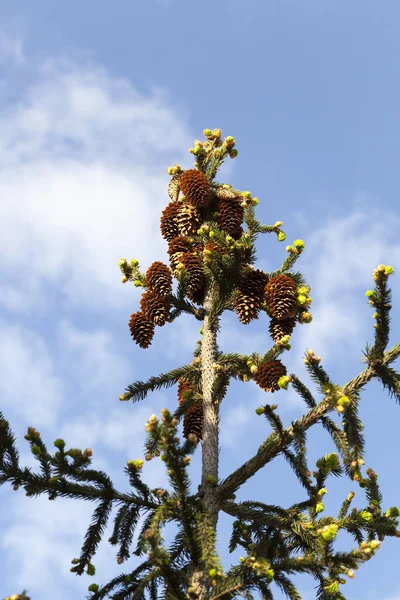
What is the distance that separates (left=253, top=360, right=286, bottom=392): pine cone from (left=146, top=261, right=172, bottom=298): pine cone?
70.7 inches

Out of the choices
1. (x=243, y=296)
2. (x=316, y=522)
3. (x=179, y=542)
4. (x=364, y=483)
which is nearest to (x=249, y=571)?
(x=179, y=542)

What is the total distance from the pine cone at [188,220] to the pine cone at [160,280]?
97 cm

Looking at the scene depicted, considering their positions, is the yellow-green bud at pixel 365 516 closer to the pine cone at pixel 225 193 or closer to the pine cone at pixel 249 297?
the pine cone at pixel 249 297

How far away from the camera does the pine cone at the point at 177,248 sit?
9202 mm

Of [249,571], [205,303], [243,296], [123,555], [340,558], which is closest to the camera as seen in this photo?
[340,558]

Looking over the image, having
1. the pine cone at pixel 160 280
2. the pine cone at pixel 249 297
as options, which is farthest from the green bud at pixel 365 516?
the pine cone at pixel 160 280

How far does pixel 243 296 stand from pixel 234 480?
2.48 meters

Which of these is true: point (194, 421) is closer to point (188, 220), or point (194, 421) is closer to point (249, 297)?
point (249, 297)

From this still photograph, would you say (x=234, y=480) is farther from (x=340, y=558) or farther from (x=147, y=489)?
(x=340, y=558)

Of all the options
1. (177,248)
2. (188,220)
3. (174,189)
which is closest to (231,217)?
(188,220)

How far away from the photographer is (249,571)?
619 centimetres

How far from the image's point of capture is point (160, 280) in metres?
8.66

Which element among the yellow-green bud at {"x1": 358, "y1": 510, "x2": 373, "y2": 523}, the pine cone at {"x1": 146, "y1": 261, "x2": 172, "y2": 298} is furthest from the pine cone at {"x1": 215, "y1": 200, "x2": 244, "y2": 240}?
the yellow-green bud at {"x1": 358, "y1": 510, "x2": 373, "y2": 523}

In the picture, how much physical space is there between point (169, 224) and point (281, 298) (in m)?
2.49
